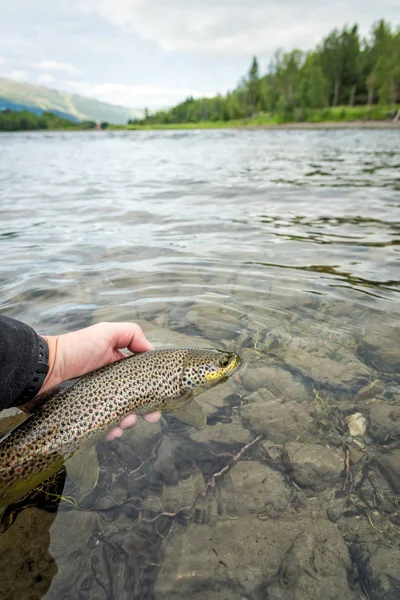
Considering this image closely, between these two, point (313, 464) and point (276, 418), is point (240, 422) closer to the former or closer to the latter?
point (276, 418)

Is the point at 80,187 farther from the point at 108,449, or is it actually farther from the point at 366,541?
the point at 366,541

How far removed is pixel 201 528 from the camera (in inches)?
96.3

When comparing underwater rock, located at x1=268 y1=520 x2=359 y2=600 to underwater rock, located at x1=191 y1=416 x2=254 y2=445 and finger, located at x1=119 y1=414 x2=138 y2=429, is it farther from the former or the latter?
finger, located at x1=119 y1=414 x2=138 y2=429

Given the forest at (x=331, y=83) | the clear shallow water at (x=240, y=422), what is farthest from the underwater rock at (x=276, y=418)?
the forest at (x=331, y=83)

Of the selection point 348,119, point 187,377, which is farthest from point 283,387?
point 348,119

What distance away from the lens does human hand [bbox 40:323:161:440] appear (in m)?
3.29

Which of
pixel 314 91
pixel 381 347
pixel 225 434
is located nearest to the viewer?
pixel 225 434

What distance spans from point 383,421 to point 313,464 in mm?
810

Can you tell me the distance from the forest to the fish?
93850mm

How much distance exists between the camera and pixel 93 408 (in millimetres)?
3072

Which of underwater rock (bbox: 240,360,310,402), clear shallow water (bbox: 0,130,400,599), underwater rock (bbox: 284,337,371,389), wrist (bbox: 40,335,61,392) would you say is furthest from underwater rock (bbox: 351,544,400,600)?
wrist (bbox: 40,335,61,392)

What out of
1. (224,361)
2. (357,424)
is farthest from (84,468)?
(357,424)

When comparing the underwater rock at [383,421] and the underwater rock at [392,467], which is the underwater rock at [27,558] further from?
the underwater rock at [383,421]

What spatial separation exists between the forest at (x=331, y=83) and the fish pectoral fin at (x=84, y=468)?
95.0 m
